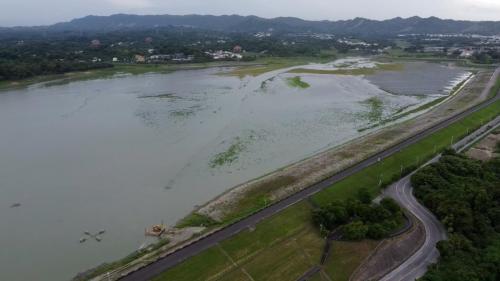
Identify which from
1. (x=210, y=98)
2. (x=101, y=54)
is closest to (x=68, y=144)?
(x=210, y=98)

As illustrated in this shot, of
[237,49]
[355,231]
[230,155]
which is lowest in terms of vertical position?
[237,49]

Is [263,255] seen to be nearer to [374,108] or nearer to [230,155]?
[230,155]

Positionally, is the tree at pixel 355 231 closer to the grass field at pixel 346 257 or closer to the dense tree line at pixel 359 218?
the dense tree line at pixel 359 218

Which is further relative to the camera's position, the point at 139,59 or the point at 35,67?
the point at 139,59

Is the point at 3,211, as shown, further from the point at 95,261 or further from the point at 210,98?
the point at 210,98

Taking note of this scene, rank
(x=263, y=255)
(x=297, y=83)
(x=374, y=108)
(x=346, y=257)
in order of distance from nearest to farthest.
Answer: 1. (x=346, y=257)
2. (x=263, y=255)
3. (x=374, y=108)
4. (x=297, y=83)

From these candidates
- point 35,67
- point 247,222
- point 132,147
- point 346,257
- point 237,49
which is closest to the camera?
point 346,257

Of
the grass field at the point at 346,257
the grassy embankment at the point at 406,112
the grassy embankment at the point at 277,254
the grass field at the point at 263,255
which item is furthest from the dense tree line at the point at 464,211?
the grassy embankment at the point at 406,112

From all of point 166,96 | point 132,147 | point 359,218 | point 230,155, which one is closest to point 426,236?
point 359,218
